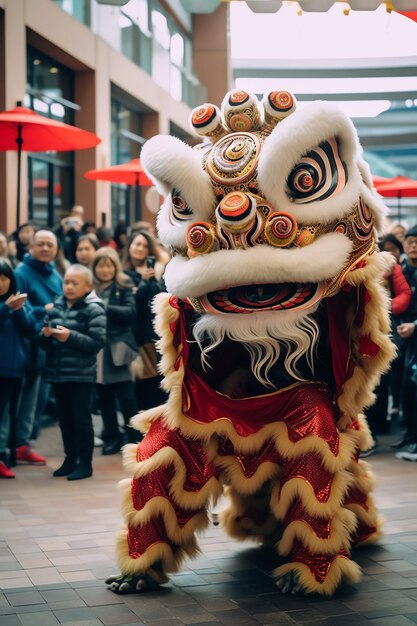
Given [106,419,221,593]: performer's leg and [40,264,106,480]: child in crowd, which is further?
[40,264,106,480]: child in crowd

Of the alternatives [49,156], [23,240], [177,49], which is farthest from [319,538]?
[177,49]

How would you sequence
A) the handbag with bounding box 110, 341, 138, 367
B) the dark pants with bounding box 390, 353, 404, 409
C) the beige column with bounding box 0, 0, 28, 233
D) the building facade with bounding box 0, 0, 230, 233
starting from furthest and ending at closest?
the building facade with bounding box 0, 0, 230, 233
the beige column with bounding box 0, 0, 28, 233
the dark pants with bounding box 390, 353, 404, 409
the handbag with bounding box 110, 341, 138, 367

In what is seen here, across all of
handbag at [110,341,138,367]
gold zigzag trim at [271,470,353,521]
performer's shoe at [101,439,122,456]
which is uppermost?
handbag at [110,341,138,367]

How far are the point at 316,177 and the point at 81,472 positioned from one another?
3.80 m

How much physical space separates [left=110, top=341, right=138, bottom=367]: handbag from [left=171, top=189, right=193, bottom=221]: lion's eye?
3.71 metres

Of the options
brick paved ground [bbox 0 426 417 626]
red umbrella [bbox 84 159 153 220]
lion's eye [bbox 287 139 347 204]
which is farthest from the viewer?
red umbrella [bbox 84 159 153 220]

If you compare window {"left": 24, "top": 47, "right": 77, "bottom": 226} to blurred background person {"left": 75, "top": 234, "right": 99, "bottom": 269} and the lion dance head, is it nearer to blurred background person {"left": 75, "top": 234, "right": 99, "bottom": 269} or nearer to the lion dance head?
blurred background person {"left": 75, "top": 234, "right": 99, "bottom": 269}

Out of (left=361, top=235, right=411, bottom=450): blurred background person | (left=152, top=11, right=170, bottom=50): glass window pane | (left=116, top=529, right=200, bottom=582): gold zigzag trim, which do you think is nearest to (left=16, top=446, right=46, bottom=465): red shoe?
(left=361, top=235, right=411, bottom=450): blurred background person

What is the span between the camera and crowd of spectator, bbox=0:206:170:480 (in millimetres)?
7543

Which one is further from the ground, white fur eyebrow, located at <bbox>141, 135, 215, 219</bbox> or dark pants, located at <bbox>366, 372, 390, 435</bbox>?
white fur eyebrow, located at <bbox>141, 135, 215, 219</bbox>

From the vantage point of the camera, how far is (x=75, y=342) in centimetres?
742

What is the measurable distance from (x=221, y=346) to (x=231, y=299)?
34cm

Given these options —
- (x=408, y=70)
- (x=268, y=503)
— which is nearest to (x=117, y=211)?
(x=408, y=70)

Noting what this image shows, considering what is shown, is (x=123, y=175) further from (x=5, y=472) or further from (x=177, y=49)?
(x=177, y=49)
